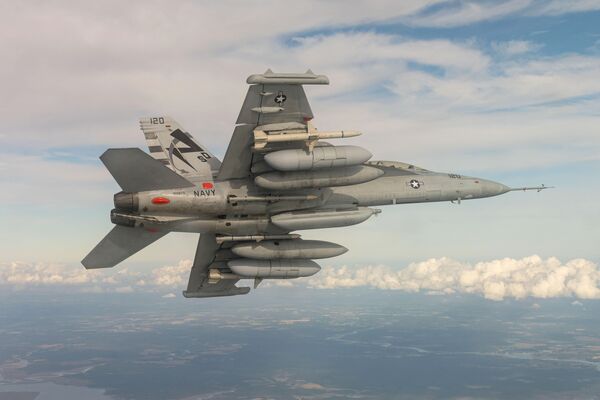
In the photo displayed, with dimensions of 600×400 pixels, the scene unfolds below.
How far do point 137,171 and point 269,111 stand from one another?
21.1 ft

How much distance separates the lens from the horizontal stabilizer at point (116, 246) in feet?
90.3

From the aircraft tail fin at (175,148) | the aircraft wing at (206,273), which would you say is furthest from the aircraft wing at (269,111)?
the aircraft wing at (206,273)

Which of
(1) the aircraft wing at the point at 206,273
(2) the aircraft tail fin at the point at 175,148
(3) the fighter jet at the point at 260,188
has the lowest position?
(1) the aircraft wing at the point at 206,273

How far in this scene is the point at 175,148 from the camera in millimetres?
29078

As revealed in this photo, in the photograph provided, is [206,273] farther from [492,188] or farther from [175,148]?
[492,188]

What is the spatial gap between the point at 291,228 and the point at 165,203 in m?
6.00

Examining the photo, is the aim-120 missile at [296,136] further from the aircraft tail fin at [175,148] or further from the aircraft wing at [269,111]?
the aircraft tail fin at [175,148]

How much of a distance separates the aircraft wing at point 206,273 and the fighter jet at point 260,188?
0.26 feet

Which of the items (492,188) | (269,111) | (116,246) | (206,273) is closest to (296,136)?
(269,111)

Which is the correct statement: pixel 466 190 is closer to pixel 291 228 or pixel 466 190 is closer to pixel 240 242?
pixel 291 228

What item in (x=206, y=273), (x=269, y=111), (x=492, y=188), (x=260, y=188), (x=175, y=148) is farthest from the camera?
(x=206, y=273)

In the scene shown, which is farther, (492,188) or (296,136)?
(492,188)

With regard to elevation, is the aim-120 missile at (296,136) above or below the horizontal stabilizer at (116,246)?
above

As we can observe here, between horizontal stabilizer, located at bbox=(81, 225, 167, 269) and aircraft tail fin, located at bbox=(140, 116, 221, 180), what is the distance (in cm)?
362
